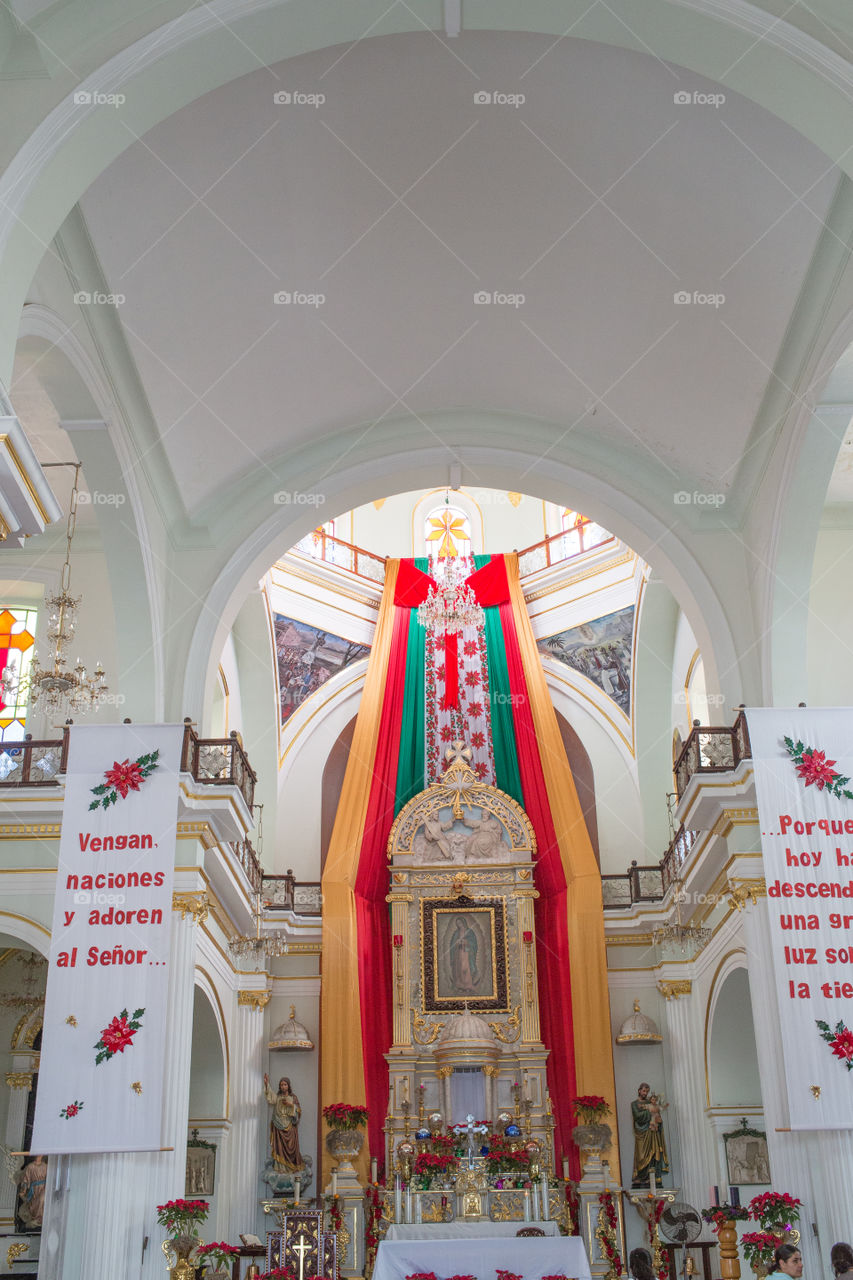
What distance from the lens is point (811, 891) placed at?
1016 centimetres

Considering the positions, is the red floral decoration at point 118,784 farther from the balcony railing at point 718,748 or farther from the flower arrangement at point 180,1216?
the balcony railing at point 718,748

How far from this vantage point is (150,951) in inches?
408

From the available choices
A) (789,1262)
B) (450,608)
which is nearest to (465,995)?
(450,608)

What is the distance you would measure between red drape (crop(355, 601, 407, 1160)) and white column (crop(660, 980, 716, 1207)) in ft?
13.3

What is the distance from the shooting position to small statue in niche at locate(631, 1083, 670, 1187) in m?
16.7

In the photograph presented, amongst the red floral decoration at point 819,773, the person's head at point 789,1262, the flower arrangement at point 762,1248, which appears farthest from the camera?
the red floral decoration at point 819,773

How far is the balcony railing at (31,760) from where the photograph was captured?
12.9 m

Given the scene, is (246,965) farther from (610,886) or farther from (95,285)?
(95,285)

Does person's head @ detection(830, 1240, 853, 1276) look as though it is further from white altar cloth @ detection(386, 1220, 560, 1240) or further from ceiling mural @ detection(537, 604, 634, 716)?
ceiling mural @ detection(537, 604, 634, 716)

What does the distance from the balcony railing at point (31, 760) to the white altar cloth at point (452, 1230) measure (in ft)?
22.1

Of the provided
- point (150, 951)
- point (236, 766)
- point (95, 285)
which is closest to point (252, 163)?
point (95, 285)

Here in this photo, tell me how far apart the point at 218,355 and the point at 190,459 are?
136cm

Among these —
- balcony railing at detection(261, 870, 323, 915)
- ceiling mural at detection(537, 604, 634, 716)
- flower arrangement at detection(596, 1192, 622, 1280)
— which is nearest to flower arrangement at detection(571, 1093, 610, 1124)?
flower arrangement at detection(596, 1192, 622, 1280)

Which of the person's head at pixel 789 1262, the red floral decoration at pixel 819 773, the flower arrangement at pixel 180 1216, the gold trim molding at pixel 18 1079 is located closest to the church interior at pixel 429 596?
the gold trim molding at pixel 18 1079
